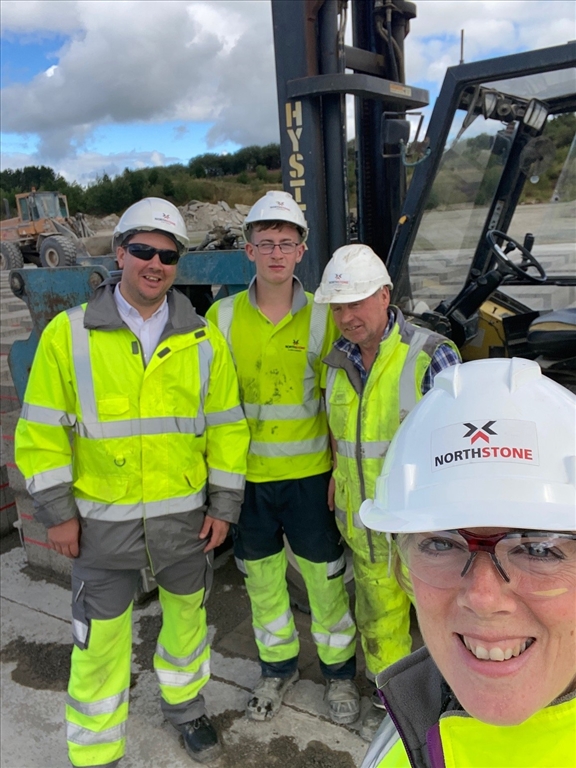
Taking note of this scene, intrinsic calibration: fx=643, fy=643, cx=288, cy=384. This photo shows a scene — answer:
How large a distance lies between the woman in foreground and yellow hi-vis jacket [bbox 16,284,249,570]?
1.33 metres

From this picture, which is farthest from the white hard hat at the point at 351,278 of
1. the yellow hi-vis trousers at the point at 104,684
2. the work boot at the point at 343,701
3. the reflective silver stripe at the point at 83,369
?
the work boot at the point at 343,701

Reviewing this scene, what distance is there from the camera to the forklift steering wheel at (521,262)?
320cm

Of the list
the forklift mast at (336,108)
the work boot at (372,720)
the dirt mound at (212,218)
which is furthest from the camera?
the dirt mound at (212,218)

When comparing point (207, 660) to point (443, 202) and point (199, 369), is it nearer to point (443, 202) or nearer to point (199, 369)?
point (199, 369)

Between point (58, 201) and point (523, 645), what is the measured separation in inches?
928

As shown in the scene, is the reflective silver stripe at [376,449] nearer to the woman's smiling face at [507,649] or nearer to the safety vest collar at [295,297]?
the safety vest collar at [295,297]

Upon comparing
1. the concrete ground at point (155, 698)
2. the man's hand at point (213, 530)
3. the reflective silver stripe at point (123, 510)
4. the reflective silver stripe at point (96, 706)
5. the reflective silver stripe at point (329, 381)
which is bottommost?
the concrete ground at point (155, 698)

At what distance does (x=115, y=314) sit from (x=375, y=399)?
948 millimetres

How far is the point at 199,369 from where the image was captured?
2.30 m

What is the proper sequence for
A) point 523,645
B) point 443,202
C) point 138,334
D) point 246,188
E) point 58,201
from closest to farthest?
point 523,645, point 138,334, point 443,202, point 246,188, point 58,201

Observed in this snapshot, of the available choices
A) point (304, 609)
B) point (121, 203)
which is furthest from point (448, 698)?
point (121, 203)

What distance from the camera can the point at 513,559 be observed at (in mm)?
856

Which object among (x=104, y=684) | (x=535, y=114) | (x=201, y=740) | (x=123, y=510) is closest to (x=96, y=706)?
(x=104, y=684)

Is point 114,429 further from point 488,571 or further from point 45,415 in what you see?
point 488,571
